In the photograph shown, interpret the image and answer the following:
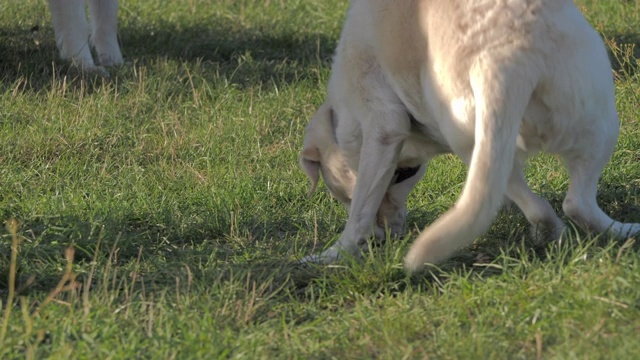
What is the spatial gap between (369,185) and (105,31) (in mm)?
3638

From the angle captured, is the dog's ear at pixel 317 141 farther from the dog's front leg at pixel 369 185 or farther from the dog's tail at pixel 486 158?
the dog's tail at pixel 486 158

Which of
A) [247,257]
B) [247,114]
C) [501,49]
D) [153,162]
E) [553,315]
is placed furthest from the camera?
[247,114]

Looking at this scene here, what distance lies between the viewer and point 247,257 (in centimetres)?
464

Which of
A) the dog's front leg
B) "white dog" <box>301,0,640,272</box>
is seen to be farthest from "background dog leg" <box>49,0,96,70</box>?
the dog's front leg

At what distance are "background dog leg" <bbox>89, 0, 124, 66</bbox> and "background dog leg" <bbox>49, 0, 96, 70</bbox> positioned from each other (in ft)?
0.64

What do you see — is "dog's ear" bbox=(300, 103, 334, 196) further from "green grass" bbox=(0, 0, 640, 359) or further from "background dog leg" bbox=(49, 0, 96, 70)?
"background dog leg" bbox=(49, 0, 96, 70)

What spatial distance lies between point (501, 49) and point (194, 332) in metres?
1.43

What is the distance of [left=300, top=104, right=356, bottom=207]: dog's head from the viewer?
15.8ft

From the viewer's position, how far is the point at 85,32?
7465 millimetres

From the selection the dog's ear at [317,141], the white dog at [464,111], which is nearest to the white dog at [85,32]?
the dog's ear at [317,141]

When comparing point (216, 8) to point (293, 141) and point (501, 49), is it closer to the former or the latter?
point (293, 141)

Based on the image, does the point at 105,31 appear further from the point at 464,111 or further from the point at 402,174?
the point at 464,111

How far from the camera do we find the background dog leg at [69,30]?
740 cm

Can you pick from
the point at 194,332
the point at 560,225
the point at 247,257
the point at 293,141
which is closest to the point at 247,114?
the point at 293,141
